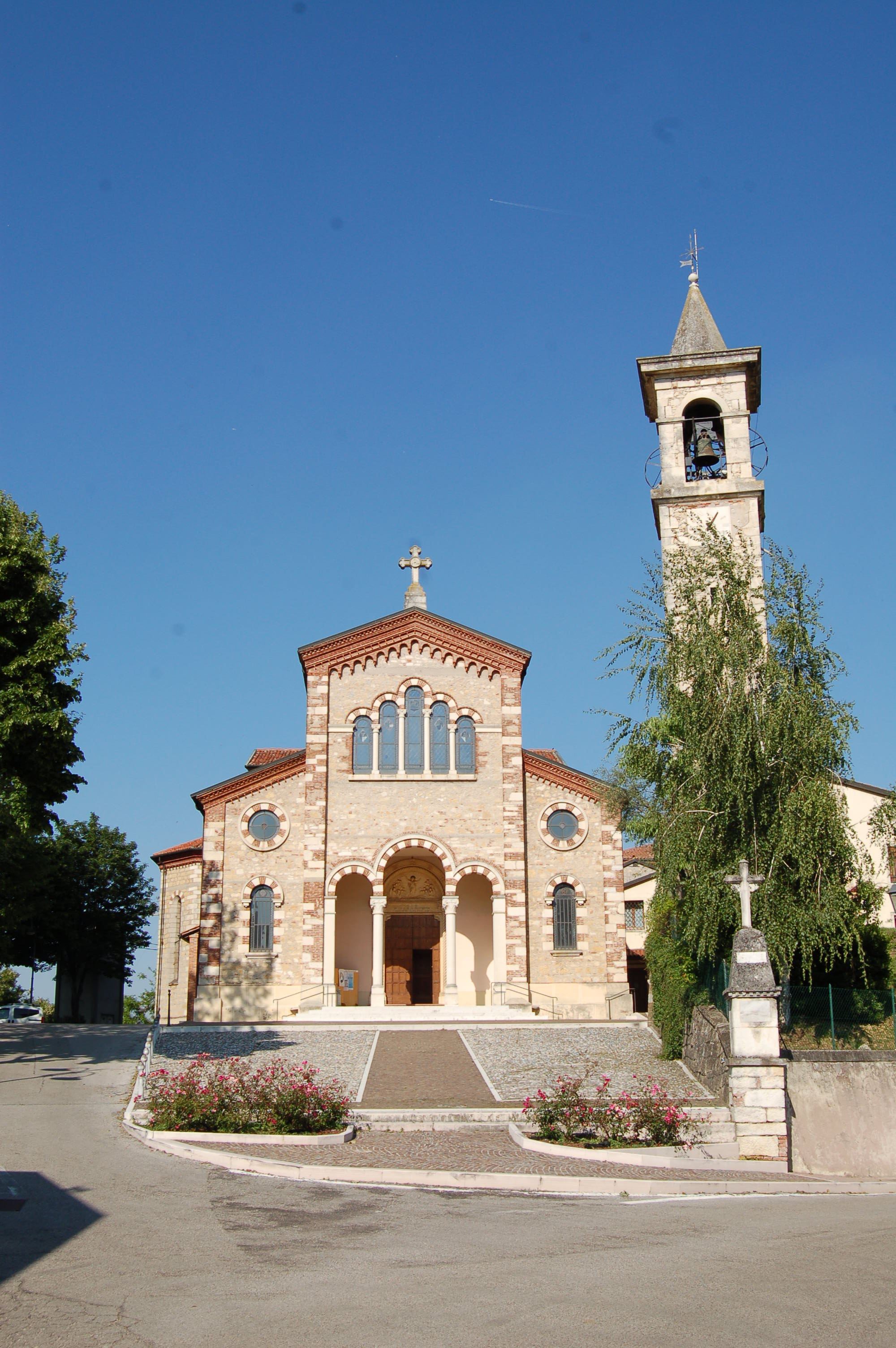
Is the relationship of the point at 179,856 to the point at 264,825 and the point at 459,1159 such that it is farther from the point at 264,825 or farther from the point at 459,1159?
the point at 459,1159

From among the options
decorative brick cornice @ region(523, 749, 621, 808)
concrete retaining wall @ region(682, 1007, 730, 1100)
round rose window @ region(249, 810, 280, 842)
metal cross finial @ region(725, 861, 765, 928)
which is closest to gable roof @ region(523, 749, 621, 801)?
decorative brick cornice @ region(523, 749, 621, 808)

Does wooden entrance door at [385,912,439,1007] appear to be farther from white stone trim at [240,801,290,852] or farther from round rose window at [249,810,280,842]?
round rose window at [249,810,280,842]

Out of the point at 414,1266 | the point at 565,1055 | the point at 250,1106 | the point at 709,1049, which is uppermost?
the point at 709,1049

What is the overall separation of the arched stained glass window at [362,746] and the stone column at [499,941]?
17.2 ft

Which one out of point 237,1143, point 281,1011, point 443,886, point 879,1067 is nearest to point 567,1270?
point 237,1143

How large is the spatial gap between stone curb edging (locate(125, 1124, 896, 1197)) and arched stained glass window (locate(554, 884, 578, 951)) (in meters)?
18.2

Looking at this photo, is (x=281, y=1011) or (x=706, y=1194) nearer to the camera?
(x=706, y=1194)

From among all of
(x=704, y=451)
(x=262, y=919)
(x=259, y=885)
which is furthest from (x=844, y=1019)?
(x=259, y=885)

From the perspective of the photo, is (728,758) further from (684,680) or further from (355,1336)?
(355,1336)

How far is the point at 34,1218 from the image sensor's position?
33.2 ft

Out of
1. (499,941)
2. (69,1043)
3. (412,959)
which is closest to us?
(69,1043)

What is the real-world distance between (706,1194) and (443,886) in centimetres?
2121

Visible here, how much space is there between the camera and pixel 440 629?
33.3 metres

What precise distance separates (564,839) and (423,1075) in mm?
12887
